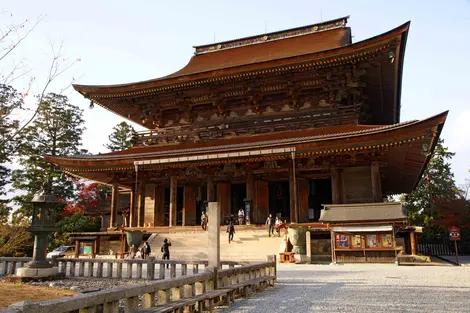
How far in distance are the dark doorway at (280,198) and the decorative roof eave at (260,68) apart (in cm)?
660

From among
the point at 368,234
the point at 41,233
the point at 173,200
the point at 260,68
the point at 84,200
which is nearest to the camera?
the point at 41,233

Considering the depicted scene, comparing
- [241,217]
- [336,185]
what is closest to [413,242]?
[336,185]

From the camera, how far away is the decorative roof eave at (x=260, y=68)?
1778 cm

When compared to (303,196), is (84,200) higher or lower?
higher

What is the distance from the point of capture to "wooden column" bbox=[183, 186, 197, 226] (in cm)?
2292

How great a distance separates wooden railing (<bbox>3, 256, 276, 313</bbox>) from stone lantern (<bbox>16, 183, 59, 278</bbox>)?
21.8ft

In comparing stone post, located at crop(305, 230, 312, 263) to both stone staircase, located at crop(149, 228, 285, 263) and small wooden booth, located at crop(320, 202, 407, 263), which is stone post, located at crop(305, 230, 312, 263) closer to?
small wooden booth, located at crop(320, 202, 407, 263)

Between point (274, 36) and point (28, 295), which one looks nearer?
point (28, 295)

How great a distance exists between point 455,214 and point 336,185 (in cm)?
1572

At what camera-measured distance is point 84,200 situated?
3912cm

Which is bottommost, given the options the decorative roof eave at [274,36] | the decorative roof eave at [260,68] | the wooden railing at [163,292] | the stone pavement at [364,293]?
the stone pavement at [364,293]

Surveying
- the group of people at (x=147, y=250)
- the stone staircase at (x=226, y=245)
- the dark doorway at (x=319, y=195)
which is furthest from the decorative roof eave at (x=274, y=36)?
the group of people at (x=147, y=250)

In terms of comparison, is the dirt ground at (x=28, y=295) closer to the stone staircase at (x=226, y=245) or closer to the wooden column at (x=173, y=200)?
the stone staircase at (x=226, y=245)

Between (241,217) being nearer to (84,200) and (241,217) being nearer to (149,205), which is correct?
(149,205)
